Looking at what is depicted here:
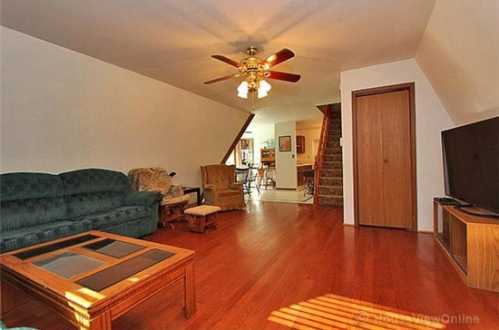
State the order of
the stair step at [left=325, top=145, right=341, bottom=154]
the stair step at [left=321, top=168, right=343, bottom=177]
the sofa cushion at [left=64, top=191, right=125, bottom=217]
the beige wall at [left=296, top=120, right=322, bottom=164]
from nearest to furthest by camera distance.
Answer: the sofa cushion at [left=64, top=191, right=125, bottom=217], the stair step at [left=321, top=168, right=343, bottom=177], the stair step at [left=325, top=145, right=341, bottom=154], the beige wall at [left=296, top=120, right=322, bottom=164]

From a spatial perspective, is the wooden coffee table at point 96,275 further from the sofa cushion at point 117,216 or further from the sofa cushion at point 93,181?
the sofa cushion at point 93,181

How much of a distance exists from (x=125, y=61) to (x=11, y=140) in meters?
1.61

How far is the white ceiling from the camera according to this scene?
2195mm

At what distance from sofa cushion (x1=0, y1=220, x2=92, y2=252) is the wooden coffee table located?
1.33 feet

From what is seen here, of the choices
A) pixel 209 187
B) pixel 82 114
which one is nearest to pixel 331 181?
pixel 209 187

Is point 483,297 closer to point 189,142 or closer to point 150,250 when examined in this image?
point 150,250

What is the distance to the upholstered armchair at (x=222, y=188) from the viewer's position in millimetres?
5238

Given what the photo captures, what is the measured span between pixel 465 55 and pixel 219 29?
7.61ft

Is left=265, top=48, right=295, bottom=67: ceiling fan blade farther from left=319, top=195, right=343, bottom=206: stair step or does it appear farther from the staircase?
left=319, top=195, right=343, bottom=206: stair step

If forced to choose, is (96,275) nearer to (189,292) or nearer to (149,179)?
(189,292)

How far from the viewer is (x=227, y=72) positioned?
12.6ft

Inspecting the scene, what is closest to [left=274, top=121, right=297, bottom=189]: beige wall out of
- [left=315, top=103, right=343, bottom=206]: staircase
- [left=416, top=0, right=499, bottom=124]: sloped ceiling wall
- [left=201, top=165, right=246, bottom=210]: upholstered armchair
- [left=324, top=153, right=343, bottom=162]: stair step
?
[left=315, top=103, right=343, bottom=206]: staircase

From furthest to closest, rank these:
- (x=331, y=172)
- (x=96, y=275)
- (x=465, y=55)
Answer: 1. (x=331, y=172)
2. (x=465, y=55)
3. (x=96, y=275)

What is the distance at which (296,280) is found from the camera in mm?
2273
